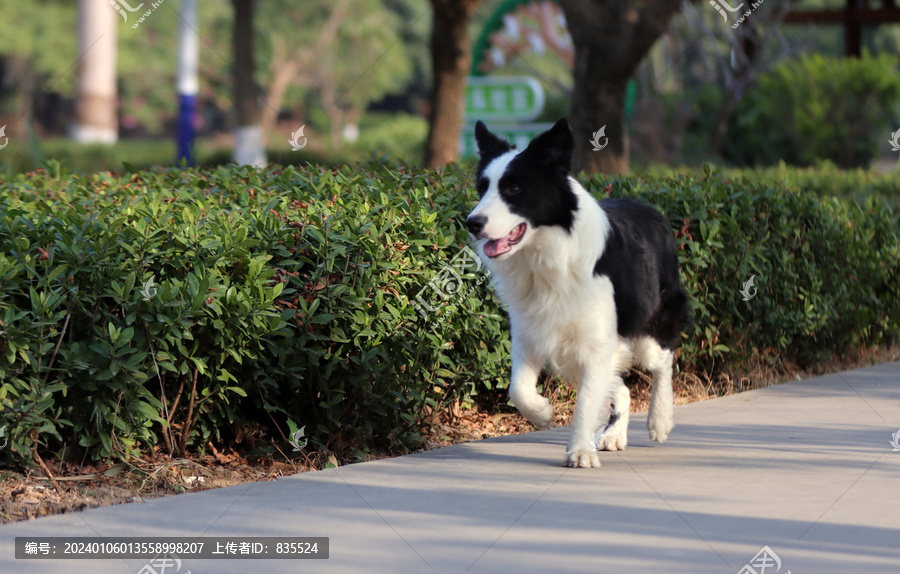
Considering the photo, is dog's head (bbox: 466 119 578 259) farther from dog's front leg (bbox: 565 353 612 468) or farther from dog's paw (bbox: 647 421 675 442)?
dog's paw (bbox: 647 421 675 442)

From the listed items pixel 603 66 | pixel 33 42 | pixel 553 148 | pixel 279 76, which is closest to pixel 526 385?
pixel 553 148

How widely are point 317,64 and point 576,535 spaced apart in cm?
5395

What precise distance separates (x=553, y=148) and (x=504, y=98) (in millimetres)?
15253

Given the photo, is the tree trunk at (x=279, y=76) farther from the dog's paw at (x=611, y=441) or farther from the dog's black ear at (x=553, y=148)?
the dog's black ear at (x=553, y=148)

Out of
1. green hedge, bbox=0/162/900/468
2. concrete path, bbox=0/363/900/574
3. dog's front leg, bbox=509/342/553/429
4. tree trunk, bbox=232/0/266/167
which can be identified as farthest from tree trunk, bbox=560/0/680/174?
tree trunk, bbox=232/0/266/167

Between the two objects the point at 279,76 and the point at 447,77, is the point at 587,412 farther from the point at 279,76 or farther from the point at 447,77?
the point at 279,76

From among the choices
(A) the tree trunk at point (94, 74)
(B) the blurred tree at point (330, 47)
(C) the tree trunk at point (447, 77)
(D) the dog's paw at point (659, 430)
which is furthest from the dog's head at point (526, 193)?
(B) the blurred tree at point (330, 47)

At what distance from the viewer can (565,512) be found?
4652 mm

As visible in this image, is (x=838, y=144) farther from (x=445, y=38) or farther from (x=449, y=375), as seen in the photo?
(x=449, y=375)

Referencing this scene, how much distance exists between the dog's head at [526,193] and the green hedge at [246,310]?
82 centimetres

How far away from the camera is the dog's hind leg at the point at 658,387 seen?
19.7ft

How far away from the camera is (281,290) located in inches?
208

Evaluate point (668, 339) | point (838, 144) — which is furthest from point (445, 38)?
point (668, 339)

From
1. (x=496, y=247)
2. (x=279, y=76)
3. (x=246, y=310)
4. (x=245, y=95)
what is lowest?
(x=246, y=310)
